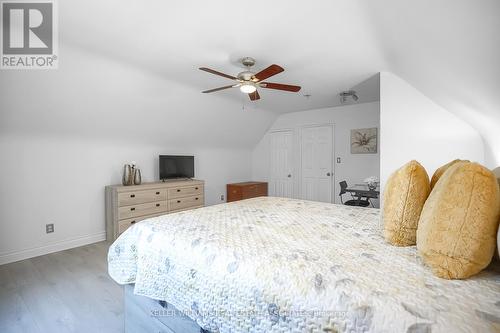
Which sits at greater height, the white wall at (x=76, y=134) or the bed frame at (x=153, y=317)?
the white wall at (x=76, y=134)

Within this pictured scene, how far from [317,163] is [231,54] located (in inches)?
139

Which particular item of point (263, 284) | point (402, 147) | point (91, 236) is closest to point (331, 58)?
point (402, 147)

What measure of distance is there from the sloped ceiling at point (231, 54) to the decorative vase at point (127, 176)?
1.77 feet

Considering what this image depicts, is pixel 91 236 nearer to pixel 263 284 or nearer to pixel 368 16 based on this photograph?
pixel 263 284

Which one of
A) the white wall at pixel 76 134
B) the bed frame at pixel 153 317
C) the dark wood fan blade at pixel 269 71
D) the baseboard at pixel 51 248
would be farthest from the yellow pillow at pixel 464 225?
the baseboard at pixel 51 248

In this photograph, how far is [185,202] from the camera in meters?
4.45

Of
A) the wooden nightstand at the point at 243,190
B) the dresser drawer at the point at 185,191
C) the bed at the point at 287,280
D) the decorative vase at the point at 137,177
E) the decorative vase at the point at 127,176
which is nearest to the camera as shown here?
the bed at the point at 287,280

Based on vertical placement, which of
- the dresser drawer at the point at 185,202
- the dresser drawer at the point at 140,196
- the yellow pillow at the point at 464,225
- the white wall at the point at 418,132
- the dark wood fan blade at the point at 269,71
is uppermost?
the dark wood fan blade at the point at 269,71

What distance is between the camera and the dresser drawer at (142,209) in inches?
140

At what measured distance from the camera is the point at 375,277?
39.6 inches

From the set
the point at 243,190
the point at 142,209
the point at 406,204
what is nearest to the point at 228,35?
the point at 406,204

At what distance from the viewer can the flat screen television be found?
4405mm

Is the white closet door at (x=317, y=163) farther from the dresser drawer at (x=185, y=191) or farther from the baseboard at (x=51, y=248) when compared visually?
the baseboard at (x=51, y=248)

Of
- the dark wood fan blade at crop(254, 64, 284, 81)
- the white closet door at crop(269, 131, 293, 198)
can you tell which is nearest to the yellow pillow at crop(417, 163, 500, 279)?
the dark wood fan blade at crop(254, 64, 284, 81)
